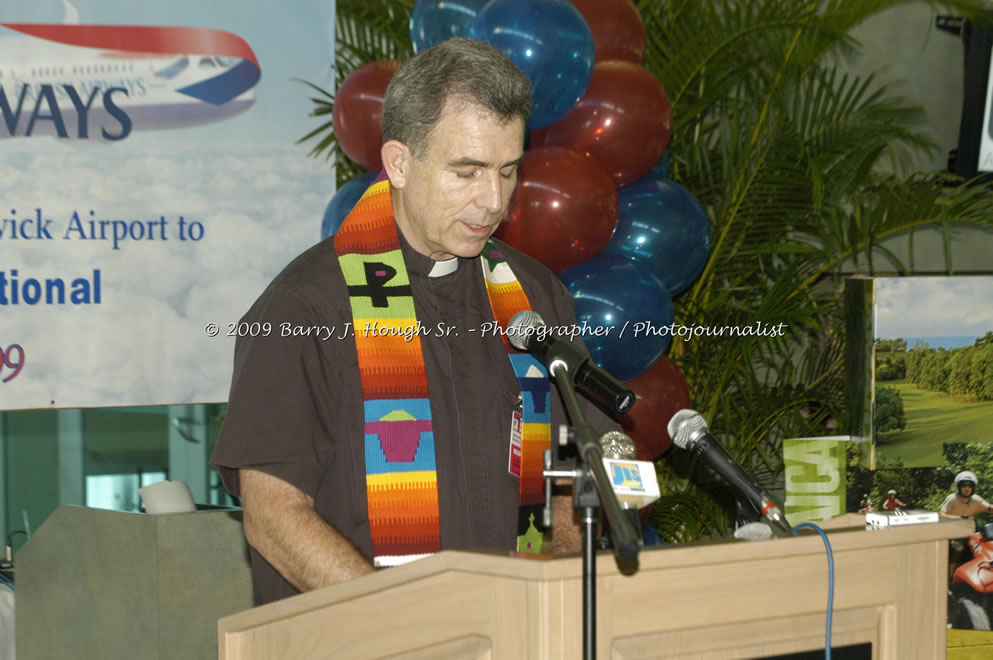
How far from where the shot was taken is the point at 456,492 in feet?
7.00

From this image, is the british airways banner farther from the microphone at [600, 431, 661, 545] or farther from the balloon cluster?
the microphone at [600, 431, 661, 545]

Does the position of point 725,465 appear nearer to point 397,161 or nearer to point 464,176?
point 464,176

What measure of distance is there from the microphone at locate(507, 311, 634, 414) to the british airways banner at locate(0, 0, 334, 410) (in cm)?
198

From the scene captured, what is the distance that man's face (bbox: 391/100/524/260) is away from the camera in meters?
2.01

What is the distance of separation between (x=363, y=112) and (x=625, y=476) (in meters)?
2.32

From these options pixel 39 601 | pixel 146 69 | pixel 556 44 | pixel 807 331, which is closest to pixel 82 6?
pixel 146 69

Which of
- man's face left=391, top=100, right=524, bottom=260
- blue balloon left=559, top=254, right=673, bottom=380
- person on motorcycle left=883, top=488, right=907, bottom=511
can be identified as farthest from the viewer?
blue balloon left=559, top=254, right=673, bottom=380

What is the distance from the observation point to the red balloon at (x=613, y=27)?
3.38m

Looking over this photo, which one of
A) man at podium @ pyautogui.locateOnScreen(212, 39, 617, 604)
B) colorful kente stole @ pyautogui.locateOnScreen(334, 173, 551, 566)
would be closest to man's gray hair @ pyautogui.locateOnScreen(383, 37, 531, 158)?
man at podium @ pyautogui.locateOnScreen(212, 39, 617, 604)

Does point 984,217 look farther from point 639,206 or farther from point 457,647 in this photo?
point 457,647

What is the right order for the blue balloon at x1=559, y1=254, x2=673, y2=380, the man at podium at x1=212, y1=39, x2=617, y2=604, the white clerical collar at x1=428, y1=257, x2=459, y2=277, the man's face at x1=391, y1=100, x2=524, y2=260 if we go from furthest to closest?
the blue balloon at x1=559, y1=254, x2=673, y2=380, the white clerical collar at x1=428, y1=257, x2=459, y2=277, the man's face at x1=391, y1=100, x2=524, y2=260, the man at podium at x1=212, y1=39, x2=617, y2=604

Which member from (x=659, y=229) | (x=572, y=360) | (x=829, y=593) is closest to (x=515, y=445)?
(x=572, y=360)

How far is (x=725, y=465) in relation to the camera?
59.0 inches

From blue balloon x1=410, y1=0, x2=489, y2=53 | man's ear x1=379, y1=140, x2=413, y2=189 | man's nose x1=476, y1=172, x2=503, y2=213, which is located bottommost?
man's nose x1=476, y1=172, x2=503, y2=213
